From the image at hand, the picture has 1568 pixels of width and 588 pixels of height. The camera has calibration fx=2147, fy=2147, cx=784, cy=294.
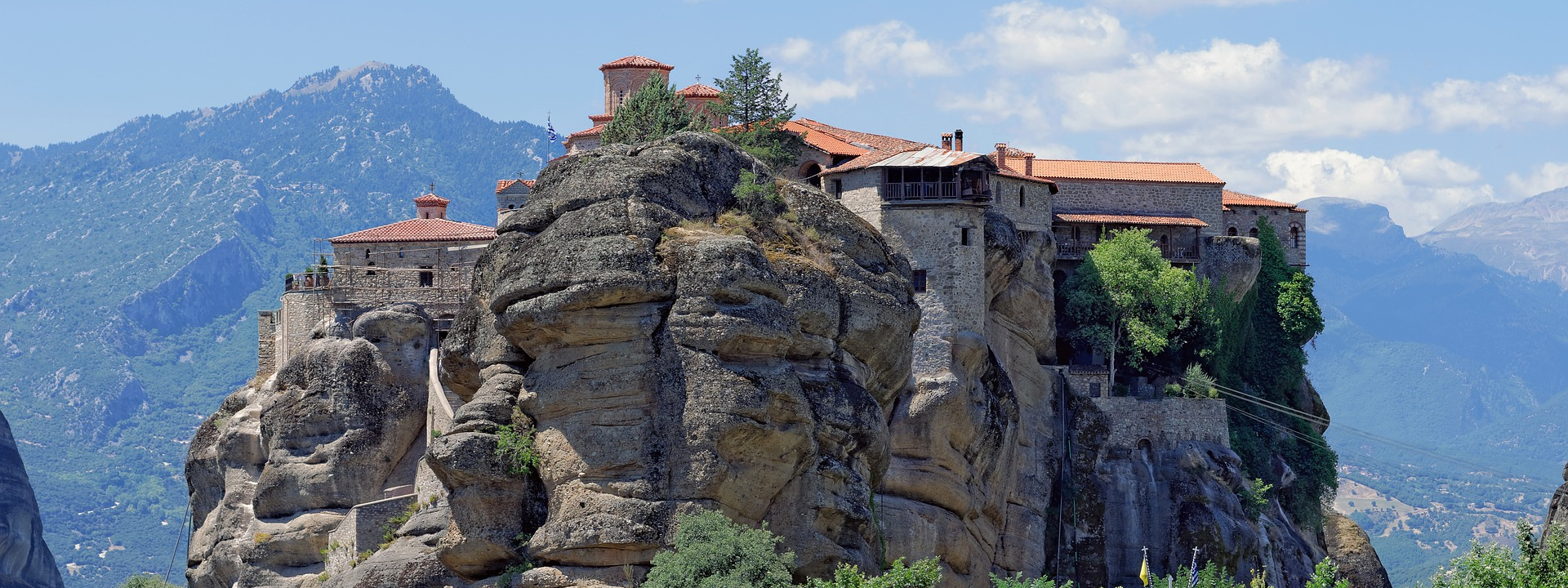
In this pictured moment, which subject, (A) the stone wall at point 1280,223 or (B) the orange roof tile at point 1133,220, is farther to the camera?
(A) the stone wall at point 1280,223

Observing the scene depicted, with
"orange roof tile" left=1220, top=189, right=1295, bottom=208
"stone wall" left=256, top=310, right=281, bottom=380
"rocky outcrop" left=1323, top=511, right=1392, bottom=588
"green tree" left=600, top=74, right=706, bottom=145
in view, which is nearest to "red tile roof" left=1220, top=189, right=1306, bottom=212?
"orange roof tile" left=1220, top=189, right=1295, bottom=208

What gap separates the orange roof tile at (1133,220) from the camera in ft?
270

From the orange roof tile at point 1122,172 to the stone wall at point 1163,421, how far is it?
9.59 metres

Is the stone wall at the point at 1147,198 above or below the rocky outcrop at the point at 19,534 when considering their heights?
above

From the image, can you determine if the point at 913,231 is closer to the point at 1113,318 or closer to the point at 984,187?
the point at 984,187

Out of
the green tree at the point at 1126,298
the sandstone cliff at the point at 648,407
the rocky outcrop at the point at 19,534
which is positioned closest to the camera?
the sandstone cliff at the point at 648,407

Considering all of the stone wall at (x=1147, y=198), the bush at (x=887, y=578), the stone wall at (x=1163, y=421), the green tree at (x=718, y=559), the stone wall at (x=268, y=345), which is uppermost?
the stone wall at (x=1147, y=198)

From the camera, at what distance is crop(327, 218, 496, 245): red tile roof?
7656 cm

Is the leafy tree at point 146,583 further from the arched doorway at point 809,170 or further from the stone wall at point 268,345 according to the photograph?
the arched doorway at point 809,170

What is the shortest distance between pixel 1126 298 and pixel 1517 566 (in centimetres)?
3315

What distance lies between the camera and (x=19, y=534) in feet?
417

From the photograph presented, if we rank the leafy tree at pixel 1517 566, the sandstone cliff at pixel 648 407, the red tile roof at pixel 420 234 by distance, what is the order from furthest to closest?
the red tile roof at pixel 420 234 < the sandstone cliff at pixel 648 407 < the leafy tree at pixel 1517 566

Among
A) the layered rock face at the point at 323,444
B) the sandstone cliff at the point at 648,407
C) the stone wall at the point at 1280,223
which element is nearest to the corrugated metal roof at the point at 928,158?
the sandstone cliff at the point at 648,407

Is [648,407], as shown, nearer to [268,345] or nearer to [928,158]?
[928,158]
